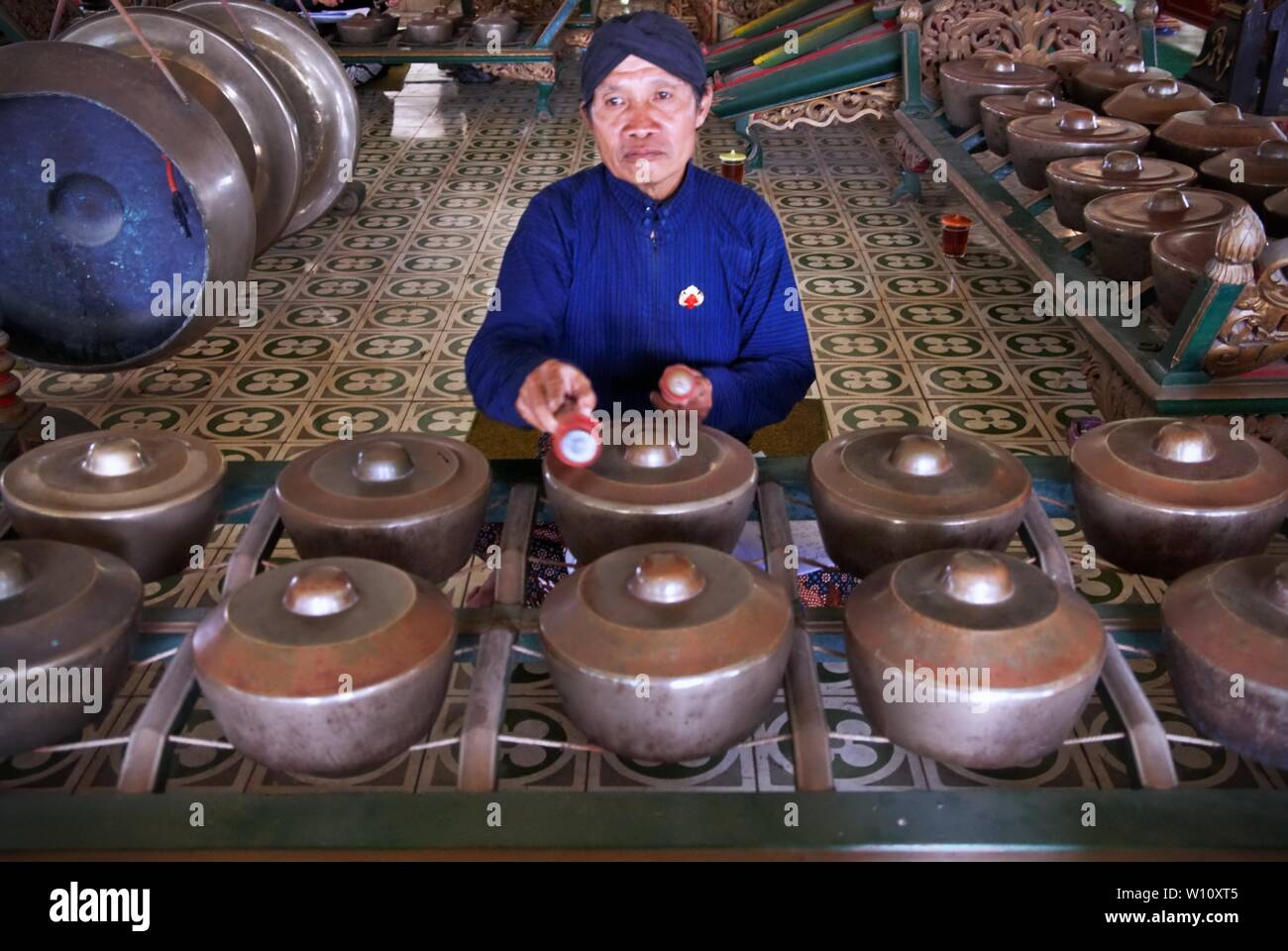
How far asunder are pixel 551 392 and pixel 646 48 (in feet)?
1.29

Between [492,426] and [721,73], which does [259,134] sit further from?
[721,73]

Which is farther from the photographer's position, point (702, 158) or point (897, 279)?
point (702, 158)

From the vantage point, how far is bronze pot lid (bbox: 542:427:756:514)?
968mm

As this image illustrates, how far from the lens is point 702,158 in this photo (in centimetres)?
425

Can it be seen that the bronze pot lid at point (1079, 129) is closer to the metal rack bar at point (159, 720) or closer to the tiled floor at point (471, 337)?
the tiled floor at point (471, 337)

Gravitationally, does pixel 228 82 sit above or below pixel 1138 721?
above

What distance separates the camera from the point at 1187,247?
1485 millimetres

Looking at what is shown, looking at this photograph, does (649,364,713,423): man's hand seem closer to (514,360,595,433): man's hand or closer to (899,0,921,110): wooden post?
(514,360,595,433): man's hand

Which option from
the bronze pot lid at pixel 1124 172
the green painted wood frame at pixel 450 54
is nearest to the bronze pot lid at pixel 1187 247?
the bronze pot lid at pixel 1124 172

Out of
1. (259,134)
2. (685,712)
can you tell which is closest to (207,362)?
(259,134)

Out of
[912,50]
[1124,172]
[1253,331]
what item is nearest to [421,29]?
[912,50]

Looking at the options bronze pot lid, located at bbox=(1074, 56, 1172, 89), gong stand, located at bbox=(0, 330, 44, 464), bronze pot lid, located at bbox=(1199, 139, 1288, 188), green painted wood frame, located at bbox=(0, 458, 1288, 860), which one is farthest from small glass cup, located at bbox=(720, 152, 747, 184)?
green painted wood frame, located at bbox=(0, 458, 1288, 860)

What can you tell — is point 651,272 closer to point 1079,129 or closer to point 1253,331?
point 1253,331

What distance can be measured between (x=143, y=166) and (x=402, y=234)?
5.59 ft
